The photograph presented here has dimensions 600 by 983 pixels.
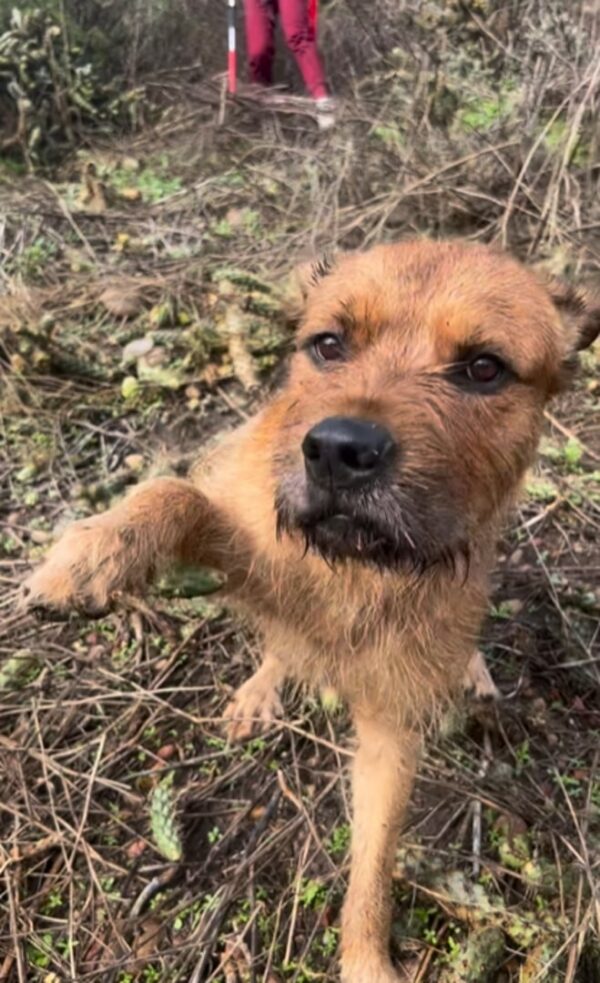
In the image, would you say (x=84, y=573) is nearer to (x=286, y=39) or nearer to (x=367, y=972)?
(x=367, y=972)

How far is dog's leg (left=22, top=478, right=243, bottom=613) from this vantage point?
2.38m

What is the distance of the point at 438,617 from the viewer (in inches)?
119

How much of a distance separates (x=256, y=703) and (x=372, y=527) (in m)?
1.86

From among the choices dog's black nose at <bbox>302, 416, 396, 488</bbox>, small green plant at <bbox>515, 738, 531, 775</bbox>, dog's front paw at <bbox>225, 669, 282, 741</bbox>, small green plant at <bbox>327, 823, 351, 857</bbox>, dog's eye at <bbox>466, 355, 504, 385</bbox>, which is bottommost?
small green plant at <bbox>327, 823, 351, 857</bbox>

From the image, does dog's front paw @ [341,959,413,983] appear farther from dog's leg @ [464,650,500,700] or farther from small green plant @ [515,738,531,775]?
dog's leg @ [464,650,500,700]

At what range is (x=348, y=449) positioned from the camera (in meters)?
2.13

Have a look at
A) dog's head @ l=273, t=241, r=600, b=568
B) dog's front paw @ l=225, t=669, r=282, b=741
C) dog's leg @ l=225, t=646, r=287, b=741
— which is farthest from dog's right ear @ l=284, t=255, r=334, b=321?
dog's front paw @ l=225, t=669, r=282, b=741

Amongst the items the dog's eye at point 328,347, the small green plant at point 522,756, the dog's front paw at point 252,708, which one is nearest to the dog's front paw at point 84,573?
the dog's eye at point 328,347

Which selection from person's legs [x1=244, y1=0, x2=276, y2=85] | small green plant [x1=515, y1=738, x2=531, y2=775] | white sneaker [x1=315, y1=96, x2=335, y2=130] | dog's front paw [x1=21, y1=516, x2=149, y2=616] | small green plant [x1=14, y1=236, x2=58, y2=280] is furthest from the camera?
person's legs [x1=244, y1=0, x2=276, y2=85]

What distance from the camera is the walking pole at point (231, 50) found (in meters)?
8.19

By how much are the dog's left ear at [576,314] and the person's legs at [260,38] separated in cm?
598

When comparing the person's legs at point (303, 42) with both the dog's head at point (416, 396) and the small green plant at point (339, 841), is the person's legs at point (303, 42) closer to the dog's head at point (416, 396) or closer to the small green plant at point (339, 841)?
the dog's head at point (416, 396)

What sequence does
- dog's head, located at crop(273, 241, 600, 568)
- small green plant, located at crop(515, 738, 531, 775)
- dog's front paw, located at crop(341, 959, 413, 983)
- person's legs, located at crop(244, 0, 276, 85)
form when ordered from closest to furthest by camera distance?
dog's head, located at crop(273, 241, 600, 568), dog's front paw, located at crop(341, 959, 413, 983), small green plant, located at crop(515, 738, 531, 775), person's legs, located at crop(244, 0, 276, 85)

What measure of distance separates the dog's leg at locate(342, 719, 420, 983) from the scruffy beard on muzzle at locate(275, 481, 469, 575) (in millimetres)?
1020
